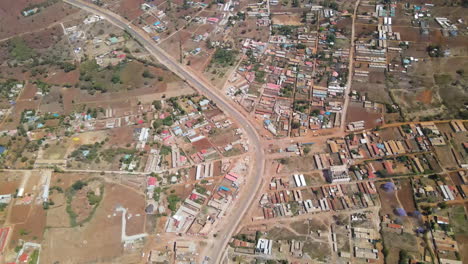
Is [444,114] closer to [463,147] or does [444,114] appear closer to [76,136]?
[463,147]

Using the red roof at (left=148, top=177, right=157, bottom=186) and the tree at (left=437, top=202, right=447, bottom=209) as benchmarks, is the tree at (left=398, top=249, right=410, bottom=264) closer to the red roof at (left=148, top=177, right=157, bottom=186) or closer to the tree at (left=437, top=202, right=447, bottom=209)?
the tree at (left=437, top=202, right=447, bottom=209)

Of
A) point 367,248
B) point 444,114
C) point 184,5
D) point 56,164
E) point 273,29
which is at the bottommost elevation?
point 367,248

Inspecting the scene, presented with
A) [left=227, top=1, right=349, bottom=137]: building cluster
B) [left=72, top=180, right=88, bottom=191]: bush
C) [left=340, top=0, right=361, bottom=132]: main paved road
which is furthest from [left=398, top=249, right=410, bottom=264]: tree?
[left=72, top=180, right=88, bottom=191]: bush

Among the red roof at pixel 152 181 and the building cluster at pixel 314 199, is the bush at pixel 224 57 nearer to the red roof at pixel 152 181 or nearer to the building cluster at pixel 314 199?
the red roof at pixel 152 181

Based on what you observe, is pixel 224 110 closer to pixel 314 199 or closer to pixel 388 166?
pixel 314 199

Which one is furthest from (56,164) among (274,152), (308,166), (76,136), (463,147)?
(463,147)
